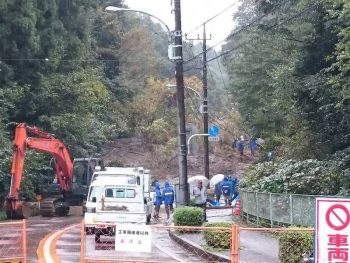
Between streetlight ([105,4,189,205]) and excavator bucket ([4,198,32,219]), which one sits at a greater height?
streetlight ([105,4,189,205])

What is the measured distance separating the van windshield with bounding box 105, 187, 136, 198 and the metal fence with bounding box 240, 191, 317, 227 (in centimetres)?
444

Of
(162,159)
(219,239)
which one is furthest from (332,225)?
(162,159)

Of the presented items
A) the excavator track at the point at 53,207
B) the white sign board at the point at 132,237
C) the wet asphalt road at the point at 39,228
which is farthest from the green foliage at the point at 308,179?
the excavator track at the point at 53,207

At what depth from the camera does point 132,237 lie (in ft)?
40.2

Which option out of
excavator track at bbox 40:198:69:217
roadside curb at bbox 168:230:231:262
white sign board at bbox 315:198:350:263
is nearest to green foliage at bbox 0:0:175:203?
excavator track at bbox 40:198:69:217

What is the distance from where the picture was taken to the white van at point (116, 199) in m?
23.2

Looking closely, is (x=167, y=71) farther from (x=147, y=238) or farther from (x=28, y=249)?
(x=147, y=238)

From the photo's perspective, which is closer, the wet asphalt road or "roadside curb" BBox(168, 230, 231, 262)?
"roadside curb" BBox(168, 230, 231, 262)

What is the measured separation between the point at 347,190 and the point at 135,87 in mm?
51067

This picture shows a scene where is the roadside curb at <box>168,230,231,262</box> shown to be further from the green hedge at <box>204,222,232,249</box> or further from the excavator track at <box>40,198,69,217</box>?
the excavator track at <box>40,198,69,217</box>

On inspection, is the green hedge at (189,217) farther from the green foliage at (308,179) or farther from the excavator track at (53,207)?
the excavator track at (53,207)

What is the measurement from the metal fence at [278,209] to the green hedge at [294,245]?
312 cm

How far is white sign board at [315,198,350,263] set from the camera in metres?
9.05

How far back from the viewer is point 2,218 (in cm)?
3347
